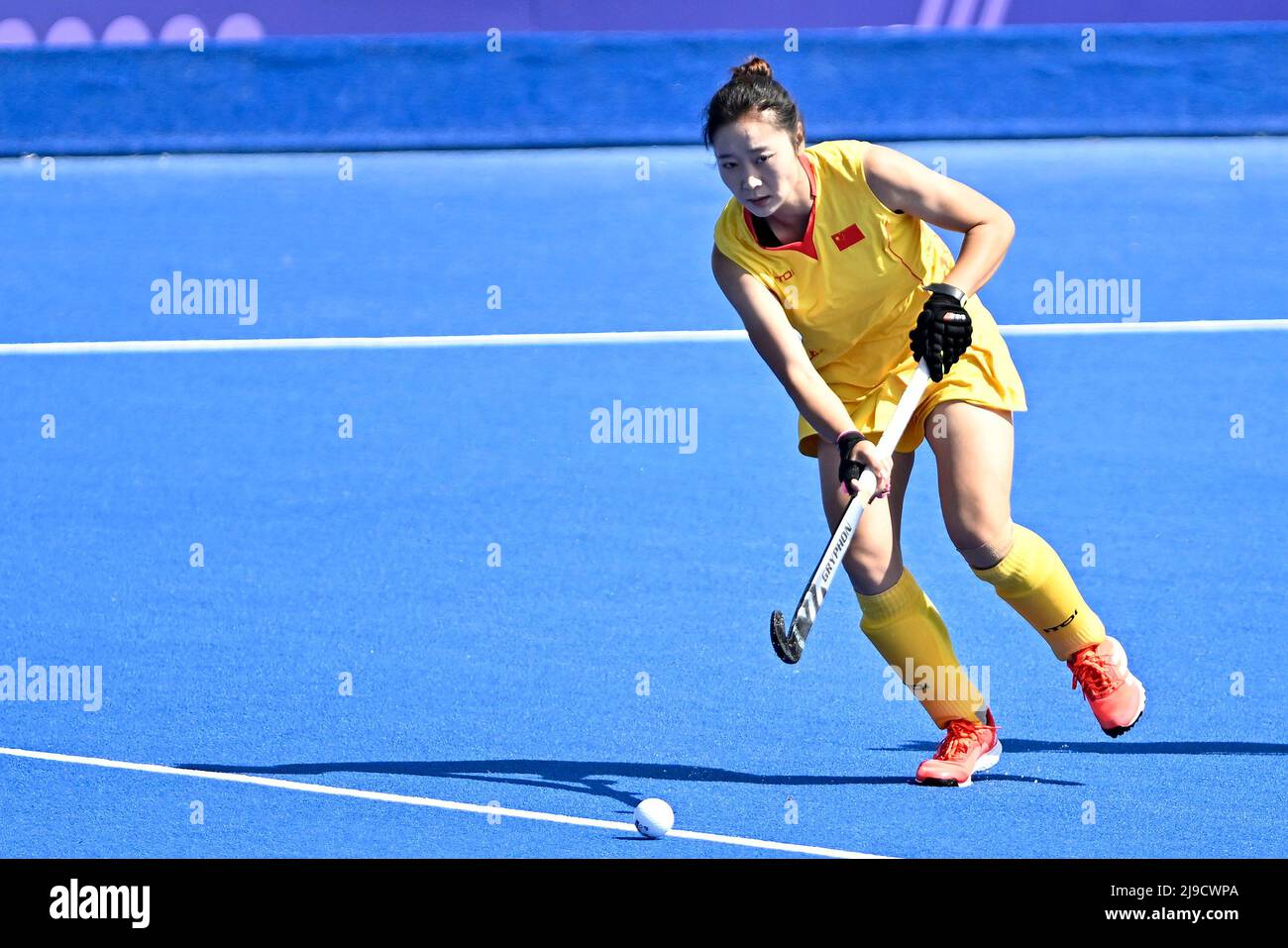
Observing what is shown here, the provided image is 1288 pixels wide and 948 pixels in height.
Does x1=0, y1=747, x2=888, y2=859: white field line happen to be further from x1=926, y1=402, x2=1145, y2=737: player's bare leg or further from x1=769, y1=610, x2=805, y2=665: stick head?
x1=926, y1=402, x2=1145, y2=737: player's bare leg

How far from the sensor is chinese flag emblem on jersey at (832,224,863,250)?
16.4ft

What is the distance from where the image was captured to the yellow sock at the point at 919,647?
16.9 feet

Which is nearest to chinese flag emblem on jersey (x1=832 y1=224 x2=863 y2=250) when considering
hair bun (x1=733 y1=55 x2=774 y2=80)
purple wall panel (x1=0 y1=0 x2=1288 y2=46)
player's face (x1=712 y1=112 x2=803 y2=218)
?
player's face (x1=712 y1=112 x2=803 y2=218)

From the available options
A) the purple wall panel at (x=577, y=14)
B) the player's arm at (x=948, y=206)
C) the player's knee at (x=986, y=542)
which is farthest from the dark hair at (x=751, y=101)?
the purple wall panel at (x=577, y=14)

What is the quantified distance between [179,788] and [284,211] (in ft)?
28.6

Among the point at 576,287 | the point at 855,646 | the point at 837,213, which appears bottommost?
the point at 855,646

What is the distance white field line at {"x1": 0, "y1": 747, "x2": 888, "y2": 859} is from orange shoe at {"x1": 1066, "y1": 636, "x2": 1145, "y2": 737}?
78 centimetres

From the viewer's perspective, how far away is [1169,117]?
15000 millimetres

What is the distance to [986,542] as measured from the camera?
4.95 metres

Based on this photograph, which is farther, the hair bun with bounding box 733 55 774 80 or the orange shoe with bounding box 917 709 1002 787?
the orange shoe with bounding box 917 709 1002 787

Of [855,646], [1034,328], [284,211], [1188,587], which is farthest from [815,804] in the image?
[284,211]

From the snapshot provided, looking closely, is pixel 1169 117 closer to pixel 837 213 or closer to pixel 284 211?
pixel 284 211

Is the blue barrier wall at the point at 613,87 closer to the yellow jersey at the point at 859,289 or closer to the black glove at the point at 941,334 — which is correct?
the yellow jersey at the point at 859,289
